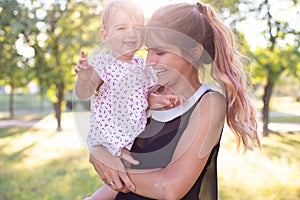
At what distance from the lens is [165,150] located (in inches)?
38.1

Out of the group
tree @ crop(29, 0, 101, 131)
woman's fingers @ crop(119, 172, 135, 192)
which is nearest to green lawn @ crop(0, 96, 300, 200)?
tree @ crop(29, 0, 101, 131)

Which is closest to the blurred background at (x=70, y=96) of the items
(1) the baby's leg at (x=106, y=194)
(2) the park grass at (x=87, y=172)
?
(2) the park grass at (x=87, y=172)

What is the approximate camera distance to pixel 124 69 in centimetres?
111

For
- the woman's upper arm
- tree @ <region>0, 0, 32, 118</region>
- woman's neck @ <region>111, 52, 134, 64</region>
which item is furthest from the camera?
tree @ <region>0, 0, 32, 118</region>

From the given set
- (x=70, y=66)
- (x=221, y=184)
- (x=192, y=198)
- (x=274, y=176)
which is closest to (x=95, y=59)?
(x=192, y=198)

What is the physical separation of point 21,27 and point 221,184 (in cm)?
293

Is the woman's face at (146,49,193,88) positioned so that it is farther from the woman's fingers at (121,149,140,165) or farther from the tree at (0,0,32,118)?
the tree at (0,0,32,118)

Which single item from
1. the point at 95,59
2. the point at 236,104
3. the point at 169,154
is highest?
the point at 95,59

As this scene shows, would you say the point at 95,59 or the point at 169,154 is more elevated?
the point at 95,59

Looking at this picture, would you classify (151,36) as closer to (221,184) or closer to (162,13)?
(162,13)

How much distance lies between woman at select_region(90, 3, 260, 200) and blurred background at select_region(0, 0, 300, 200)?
1666 mm

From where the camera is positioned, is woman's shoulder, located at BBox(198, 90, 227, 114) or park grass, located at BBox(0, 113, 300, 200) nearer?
woman's shoulder, located at BBox(198, 90, 227, 114)

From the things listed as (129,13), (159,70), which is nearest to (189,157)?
(159,70)

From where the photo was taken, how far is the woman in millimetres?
928
